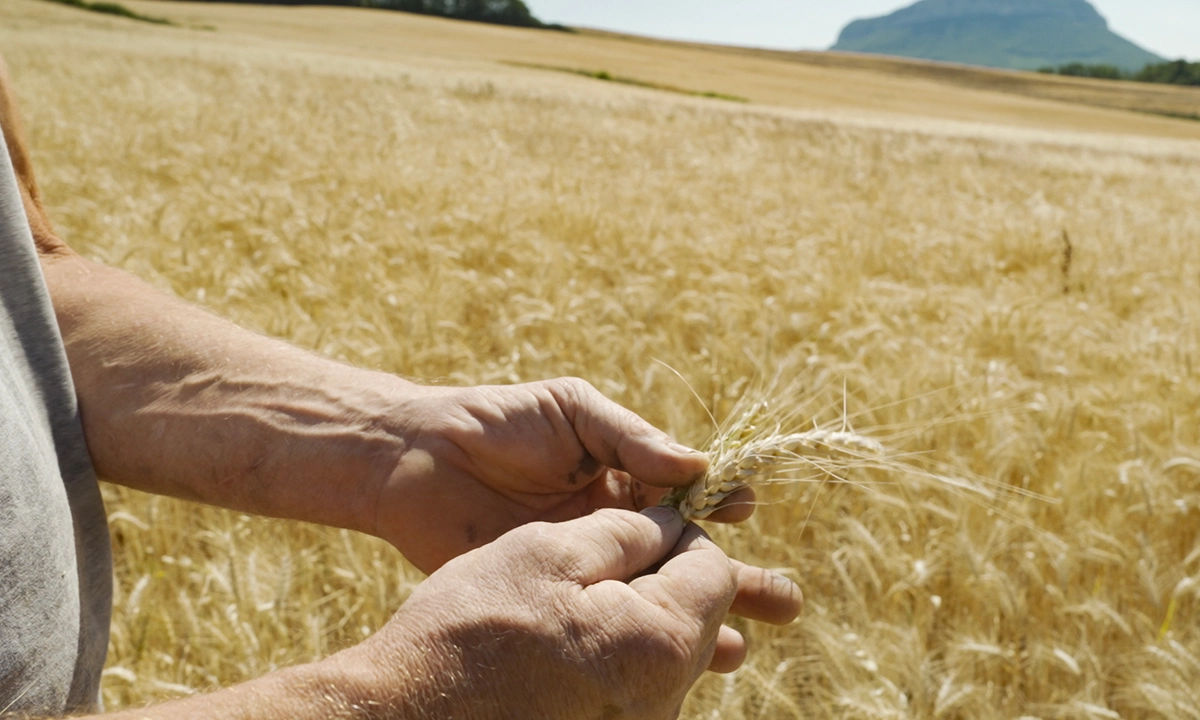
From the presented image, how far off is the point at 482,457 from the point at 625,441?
235mm

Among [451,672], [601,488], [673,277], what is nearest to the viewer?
[451,672]

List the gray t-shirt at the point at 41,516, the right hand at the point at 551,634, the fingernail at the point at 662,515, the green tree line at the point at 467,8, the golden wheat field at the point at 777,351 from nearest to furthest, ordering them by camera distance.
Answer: the right hand at the point at 551,634
the gray t-shirt at the point at 41,516
the fingernail at the point at 662,515
the golden wheat field at the point at 777,351
the green tree line at the point at 467,8

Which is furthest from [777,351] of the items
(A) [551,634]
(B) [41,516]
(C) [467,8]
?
(C) [467,8]

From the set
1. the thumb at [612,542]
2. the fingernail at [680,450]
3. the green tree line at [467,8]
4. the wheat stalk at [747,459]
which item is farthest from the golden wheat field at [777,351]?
the green tree line at [467,8]

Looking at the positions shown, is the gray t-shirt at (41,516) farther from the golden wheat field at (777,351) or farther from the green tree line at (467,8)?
the green tree line at (467,8)

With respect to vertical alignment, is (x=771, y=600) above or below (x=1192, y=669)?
above

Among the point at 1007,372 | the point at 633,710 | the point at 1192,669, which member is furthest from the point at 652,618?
the point at 1007,372

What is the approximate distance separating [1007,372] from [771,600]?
2.43m

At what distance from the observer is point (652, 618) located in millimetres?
858

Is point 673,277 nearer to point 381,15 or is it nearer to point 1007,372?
point 1007,372

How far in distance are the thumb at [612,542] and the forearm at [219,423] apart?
44 centimetres

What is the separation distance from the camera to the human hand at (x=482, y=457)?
1.22m

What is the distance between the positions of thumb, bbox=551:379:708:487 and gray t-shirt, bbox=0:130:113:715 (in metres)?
0.65

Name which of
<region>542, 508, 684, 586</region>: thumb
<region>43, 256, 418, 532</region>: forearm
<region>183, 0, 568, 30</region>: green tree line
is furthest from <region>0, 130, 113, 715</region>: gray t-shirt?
<region>183, 0, 568, 30</region>: green tree line
